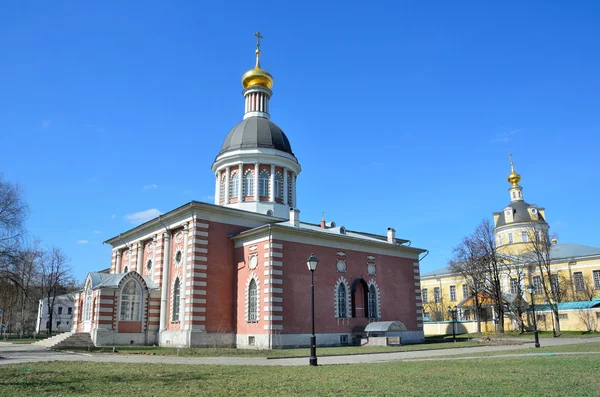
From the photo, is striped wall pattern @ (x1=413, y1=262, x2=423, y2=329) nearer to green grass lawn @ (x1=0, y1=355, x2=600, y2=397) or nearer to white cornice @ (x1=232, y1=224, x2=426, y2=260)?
white cornice @ (x1=232, y1=224, x2=426, y2=260)

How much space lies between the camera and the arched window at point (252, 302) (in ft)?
100

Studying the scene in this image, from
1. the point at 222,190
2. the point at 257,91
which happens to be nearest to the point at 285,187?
the point at 222,190

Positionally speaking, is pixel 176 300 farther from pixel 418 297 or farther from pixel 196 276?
pixel 418 297

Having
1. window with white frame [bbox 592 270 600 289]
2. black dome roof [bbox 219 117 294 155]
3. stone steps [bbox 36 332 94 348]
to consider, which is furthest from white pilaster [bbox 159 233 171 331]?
window with white frame [bbox 592 270 600 289]

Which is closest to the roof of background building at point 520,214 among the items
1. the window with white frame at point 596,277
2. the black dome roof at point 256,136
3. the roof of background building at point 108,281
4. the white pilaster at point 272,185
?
the window with white frame at point 596,277

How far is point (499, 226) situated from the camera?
7369 cm

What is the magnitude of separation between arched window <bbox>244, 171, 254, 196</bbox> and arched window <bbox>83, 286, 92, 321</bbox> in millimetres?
13091

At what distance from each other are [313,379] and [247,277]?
1884 centimetres

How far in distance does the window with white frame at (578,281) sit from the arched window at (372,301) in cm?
3943

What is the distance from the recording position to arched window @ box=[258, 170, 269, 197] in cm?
3744

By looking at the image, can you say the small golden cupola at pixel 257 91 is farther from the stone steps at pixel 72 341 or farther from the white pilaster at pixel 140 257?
the stone steps at pixel 72 341

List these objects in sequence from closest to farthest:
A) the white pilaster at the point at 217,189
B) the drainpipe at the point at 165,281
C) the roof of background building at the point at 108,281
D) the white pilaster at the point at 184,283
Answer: the white pilaster at the point at 184,283 → the roof of background building at the point at 108,281 → the drainpipe at the point at 165,281 → the white pilaster at the point at 217,189

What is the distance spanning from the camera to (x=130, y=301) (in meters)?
32.0

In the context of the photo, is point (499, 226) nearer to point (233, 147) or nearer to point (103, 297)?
point (233, 147)
